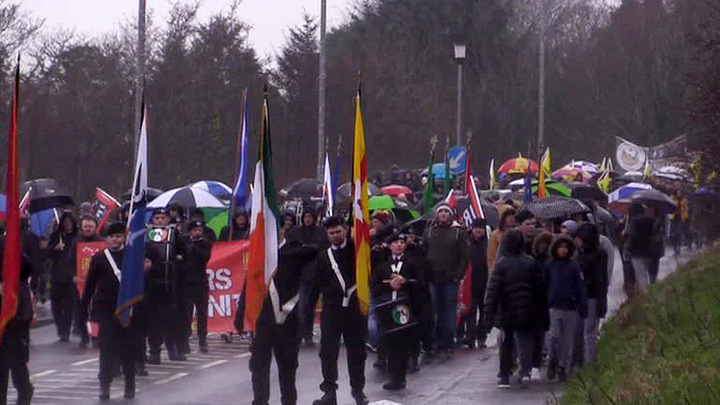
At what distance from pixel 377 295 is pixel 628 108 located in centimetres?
5163

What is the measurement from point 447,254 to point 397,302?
2.65 metres

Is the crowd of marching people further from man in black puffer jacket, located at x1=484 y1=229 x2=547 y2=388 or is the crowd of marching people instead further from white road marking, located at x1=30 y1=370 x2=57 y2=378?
white road marking, located at x1=30 y1=370 x2=57 y2=378

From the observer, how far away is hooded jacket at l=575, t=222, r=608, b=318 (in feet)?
53.2

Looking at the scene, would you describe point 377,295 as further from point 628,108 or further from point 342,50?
point 628,108

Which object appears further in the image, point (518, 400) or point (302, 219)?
point (302, 219)

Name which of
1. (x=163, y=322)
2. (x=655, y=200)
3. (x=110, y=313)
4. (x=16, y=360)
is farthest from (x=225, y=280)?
(x=16, y=360)

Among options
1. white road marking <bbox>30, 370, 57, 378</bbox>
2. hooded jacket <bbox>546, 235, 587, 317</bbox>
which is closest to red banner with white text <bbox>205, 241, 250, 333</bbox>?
white road marking <bbox>30, 370, 57, 378</bbox>

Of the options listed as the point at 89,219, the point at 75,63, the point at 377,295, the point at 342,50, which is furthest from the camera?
the point at 342,50

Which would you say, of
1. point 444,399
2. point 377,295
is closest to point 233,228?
point 377,295

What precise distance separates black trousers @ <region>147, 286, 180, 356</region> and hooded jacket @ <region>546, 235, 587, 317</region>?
15.7 feet

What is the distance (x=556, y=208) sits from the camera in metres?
19.1

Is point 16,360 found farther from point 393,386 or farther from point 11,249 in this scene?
point 393,386

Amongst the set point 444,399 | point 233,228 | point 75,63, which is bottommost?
point 444,399

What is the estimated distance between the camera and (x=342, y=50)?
5803 cm
